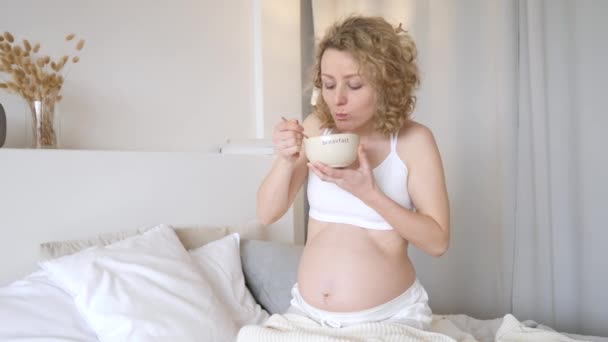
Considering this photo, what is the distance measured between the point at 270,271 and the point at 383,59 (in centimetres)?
78

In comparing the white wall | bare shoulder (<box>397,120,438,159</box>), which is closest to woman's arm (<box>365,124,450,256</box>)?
bare shoulder (<box>397,120,438,159</box>)

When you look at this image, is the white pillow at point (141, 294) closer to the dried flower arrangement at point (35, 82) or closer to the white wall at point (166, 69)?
the dried flower arrangement at point (35, 82)

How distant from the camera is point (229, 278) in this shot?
4.83ft

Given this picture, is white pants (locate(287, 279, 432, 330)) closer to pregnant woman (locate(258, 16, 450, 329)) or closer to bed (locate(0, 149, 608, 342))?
pregnant woman (locate(258, 16, 450, 329))

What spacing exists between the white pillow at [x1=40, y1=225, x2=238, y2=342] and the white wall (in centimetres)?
61

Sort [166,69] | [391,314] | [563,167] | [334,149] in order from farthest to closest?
[563,167], [166,69], [391,314], [334,149]

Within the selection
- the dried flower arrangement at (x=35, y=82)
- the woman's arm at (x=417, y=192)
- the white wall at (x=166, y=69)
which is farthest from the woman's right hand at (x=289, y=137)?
the white wall at (x=166, y=69)

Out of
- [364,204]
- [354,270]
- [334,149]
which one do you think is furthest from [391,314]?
[334,149]

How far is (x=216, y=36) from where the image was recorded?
7.59 ft

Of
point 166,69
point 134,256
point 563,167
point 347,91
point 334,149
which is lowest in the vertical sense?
point 134,256

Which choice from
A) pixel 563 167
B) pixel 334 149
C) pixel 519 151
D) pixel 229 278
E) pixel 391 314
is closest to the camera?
pixel 334 149

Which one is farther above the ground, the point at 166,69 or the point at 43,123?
the point at 166,69

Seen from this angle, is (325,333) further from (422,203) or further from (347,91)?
(347,91)

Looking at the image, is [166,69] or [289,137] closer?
[289,137]
